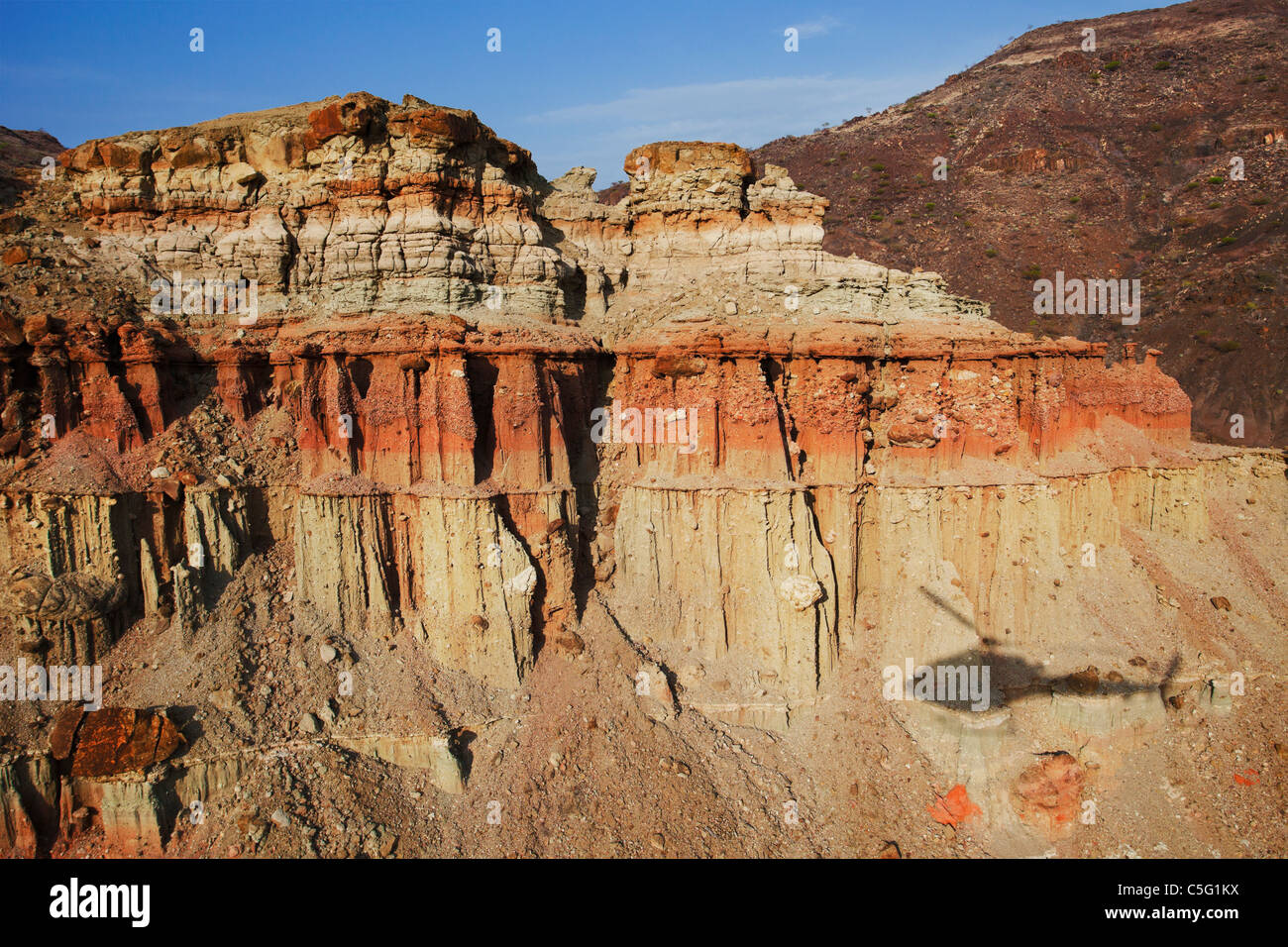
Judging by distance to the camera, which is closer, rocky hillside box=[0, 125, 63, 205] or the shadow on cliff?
the shadow on cliff

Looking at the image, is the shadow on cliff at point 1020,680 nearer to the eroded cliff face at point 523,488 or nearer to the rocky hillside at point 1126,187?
the eroded cliff face at point 523,488

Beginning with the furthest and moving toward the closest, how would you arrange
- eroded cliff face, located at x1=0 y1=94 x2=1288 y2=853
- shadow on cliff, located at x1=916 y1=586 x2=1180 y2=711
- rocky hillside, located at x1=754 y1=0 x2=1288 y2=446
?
rocky hillside, located at x1=754 y1=0 x2=1288 y2=446, shadow on cliff, located at x1=916 y1=586 x2=1180 y2=711, eroded cliff face, located at x1=0 y1=94 x2=1288 y2=853

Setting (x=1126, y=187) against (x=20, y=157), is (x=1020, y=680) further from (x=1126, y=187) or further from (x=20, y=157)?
(x=1126, y=187)

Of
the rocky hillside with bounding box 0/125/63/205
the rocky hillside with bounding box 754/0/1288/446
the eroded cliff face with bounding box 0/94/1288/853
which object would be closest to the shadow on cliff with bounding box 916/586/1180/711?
the eroded cliff face with bounding box 0/94/1288/853

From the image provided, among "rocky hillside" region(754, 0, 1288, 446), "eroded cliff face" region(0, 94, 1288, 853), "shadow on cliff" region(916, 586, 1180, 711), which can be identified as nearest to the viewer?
"eroded cliff face" region(0, 94, 1288, 853)

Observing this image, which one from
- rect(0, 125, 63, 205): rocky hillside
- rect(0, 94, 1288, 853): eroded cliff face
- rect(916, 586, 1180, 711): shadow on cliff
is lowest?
rect(916, 586, 1180, 711): shadow on cliff

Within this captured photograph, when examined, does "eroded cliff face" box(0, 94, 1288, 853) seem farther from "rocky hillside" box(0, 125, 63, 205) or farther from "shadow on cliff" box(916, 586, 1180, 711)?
"rocky hillside" box(0, 125, 63, 205)

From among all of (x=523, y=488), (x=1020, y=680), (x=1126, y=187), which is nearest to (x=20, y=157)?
(x=523, y=488)
